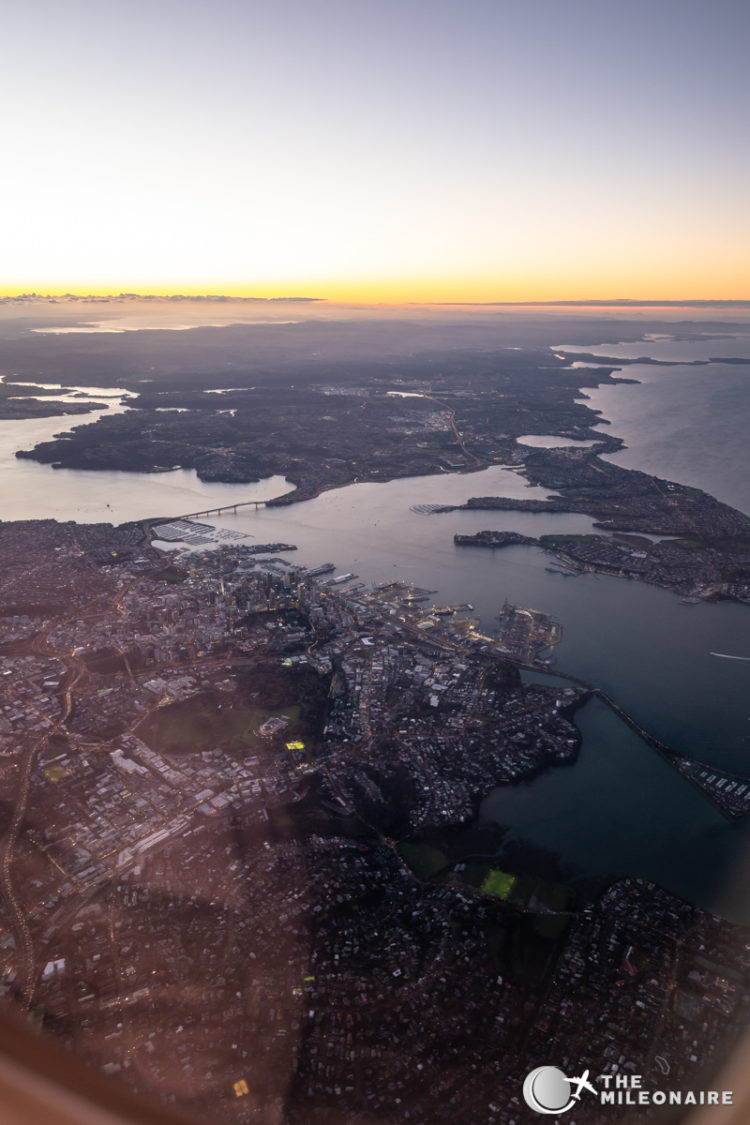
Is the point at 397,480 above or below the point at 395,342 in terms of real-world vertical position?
below

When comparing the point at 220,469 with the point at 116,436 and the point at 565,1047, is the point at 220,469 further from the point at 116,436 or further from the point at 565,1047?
the point at 565,1047

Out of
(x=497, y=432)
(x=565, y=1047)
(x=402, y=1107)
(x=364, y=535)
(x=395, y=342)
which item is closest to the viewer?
(x=402, y=1107)

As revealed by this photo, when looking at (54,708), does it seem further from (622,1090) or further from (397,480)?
(397,480)

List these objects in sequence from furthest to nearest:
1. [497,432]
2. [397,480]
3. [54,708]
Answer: [497,432], [397,480], [54,708]

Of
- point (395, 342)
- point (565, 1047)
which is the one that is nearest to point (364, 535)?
point (565, 1047)

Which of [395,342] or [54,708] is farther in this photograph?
[395,342]

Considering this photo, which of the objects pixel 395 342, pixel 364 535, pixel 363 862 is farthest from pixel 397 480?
pixel 395 342
